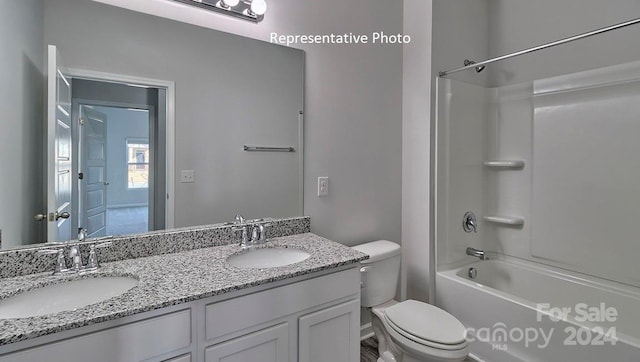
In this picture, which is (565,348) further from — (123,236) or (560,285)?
(123,236)

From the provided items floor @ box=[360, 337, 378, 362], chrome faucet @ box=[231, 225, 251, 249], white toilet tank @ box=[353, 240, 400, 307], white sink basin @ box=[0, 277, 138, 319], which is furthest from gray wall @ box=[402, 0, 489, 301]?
white sink basin @ box=[0, 277, 138, 319]

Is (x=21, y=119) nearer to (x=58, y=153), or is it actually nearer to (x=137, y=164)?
(x=58, y=153)

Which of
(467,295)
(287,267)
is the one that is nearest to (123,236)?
(287,267)

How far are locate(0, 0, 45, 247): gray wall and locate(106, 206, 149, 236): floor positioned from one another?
24 centimetres

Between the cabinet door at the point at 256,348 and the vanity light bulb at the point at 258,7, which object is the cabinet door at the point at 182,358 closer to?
the cabinet door at the point at 256,348

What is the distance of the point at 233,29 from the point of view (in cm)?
162

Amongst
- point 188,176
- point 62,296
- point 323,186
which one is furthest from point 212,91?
point 62,296

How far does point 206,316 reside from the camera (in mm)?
1024

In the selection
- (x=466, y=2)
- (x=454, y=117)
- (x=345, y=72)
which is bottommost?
(x=454, y=117)

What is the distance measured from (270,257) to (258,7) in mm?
1308

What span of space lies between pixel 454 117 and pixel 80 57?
2.18 metres

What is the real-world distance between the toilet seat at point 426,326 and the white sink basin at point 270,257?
614 millimetres

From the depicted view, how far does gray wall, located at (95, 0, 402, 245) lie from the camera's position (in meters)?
1.88

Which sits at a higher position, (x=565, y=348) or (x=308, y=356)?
(x=308, y=356)
